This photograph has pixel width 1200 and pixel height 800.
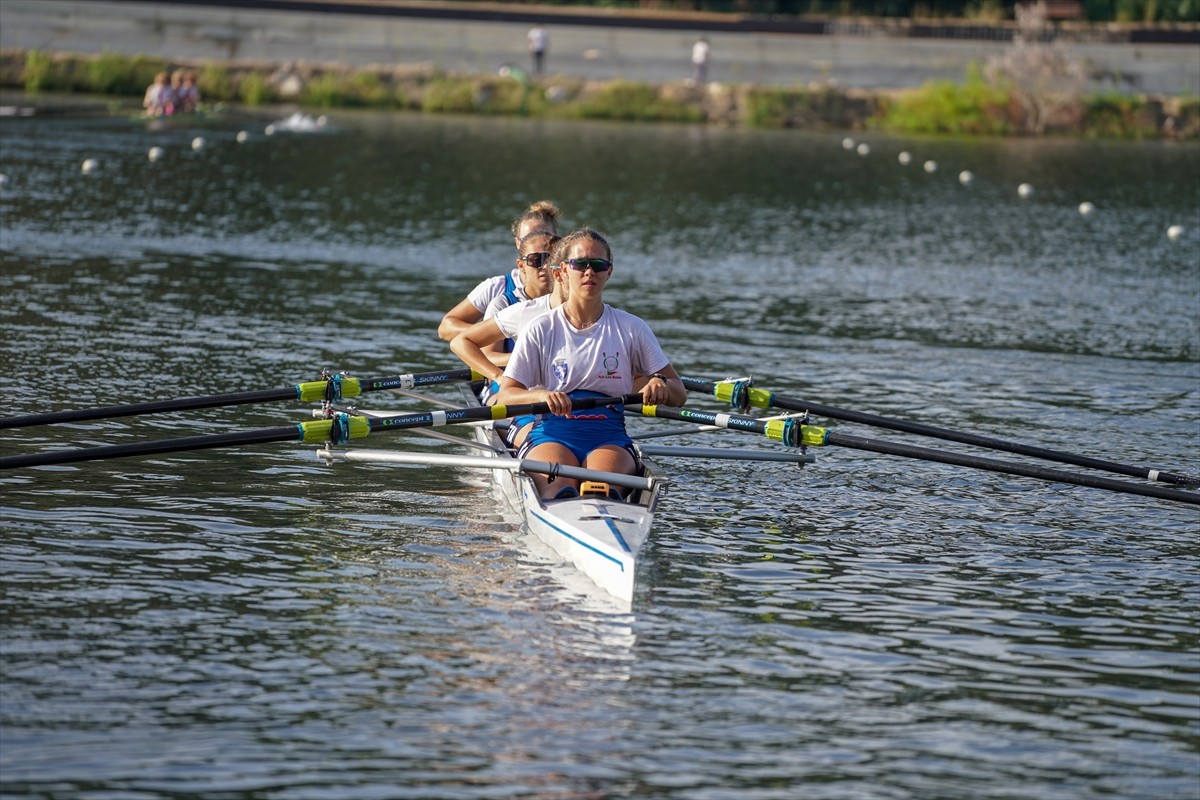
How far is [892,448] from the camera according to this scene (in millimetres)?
9781

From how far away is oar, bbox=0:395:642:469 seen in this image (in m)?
9.16

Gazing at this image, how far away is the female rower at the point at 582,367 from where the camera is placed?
9.52 metres

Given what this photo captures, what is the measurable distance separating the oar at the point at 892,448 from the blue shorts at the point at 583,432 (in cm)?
21

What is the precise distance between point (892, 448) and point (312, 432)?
3.53 m

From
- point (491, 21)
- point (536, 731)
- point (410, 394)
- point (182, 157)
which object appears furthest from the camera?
point (491, 21)

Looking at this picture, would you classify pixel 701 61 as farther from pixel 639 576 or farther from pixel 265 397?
pixel 639 576

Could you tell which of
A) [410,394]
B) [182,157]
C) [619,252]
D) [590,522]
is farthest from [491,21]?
[590,522]

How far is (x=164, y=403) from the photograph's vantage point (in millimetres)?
10398

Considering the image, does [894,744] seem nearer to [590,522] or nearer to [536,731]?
[536,731]

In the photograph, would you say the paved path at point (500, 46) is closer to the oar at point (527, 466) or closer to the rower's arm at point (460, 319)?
the rower's arm at point (460, 319)

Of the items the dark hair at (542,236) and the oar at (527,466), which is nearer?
the oar at (527,466)

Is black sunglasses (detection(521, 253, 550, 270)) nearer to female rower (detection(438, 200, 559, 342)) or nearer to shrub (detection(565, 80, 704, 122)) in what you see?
female rower (detection(438, 200, 559, 342))

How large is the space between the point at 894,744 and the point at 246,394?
561 centimetres

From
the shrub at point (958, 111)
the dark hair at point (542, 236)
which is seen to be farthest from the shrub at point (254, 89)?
the dark hair at point (542, 236)
